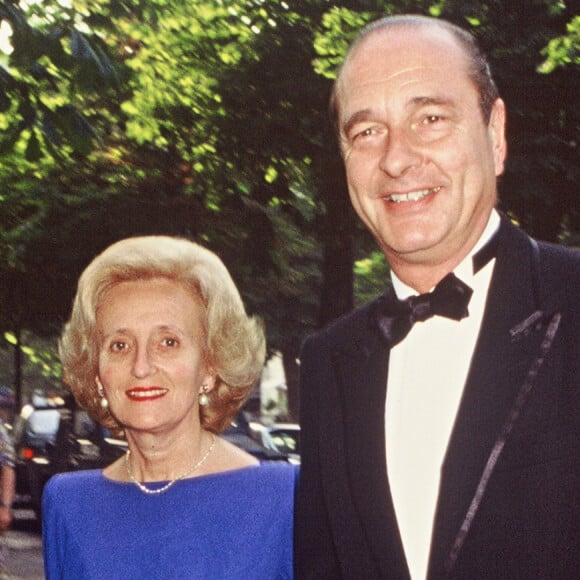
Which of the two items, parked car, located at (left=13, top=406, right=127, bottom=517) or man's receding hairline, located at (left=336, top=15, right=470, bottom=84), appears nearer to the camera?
man's receding hairline, located at (left=336, top=15, right=470, bottom=84)

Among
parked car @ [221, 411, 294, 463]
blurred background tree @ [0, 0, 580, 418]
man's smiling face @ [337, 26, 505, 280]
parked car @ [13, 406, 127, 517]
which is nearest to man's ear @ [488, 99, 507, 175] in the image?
man's smiling face @ [337, 26, 505, 280]

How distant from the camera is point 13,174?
1997 centimetres

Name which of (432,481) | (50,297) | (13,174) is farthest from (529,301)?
(50,297)

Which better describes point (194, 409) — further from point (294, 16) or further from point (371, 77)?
point (294, 16)

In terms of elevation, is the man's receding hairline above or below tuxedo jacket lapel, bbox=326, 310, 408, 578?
above

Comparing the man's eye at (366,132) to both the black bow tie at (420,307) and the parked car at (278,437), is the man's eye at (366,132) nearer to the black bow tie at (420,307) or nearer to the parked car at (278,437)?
the black bow tie at (420,307)

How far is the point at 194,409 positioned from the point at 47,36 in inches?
94.7

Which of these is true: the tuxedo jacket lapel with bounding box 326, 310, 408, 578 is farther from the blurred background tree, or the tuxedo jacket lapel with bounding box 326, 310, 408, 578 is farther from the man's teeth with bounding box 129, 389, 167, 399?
the blurred background tree

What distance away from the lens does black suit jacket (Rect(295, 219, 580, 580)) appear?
2.98m

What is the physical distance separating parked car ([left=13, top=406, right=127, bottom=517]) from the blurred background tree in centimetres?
250

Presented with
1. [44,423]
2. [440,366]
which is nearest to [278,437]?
[44,423]

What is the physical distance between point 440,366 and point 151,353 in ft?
4.03

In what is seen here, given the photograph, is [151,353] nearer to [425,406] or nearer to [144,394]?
[144,394]

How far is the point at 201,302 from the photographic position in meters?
4.34
